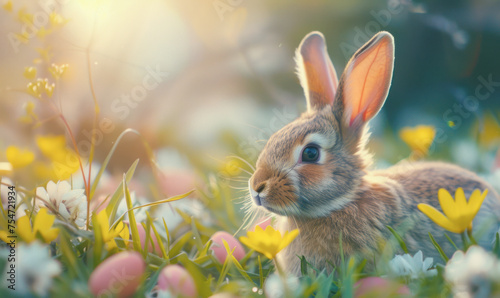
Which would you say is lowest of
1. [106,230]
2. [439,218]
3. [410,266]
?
[410,266]

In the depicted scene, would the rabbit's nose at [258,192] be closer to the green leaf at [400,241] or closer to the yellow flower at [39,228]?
the green leaf at [400,241]

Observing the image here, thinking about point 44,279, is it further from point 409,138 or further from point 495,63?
point 495,63

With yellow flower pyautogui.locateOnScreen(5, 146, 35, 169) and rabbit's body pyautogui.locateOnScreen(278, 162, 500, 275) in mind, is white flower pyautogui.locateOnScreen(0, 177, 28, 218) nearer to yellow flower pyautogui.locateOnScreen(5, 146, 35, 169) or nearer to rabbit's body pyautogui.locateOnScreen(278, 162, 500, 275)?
yellow flower pyautogui.locateOnScreen(5, 146, 35, 169)

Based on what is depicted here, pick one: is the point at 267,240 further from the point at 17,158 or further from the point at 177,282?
the point at 17,158

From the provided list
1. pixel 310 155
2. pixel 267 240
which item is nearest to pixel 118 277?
pixel 267 240

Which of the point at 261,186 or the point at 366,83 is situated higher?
the point at 366,83

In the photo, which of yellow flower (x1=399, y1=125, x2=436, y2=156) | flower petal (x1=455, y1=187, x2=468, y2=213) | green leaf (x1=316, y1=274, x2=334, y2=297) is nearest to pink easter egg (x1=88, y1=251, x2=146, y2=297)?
green leaf (x1=316, y1=274, x2=334, y2=297)

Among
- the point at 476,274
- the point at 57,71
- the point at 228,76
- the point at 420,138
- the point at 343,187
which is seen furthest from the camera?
the point at 228,76
